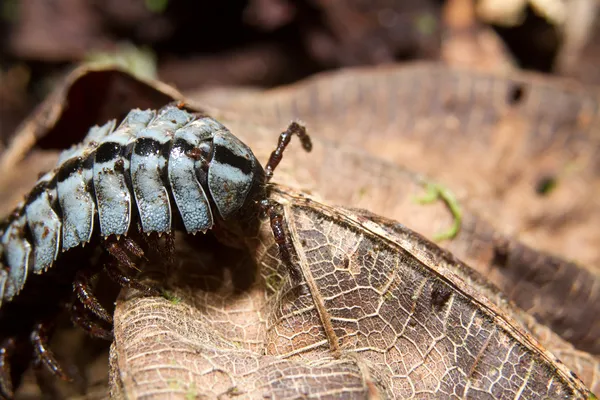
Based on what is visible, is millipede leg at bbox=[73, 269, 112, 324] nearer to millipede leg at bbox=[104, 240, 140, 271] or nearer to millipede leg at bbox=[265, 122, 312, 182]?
millipede leg at bbox=[104, 240, 140, 271]

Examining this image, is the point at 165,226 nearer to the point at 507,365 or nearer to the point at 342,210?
the point at 342,210

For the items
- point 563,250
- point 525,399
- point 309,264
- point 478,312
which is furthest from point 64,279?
point 563,250

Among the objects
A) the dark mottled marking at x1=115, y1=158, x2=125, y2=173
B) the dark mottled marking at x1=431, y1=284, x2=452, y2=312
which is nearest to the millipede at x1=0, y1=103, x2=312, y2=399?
the dark mottled marking at x1=115, y1=158, x2=125, y2=173

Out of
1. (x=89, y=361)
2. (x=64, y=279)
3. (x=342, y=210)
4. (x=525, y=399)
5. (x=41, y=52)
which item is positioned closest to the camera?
(x=525, y=399)

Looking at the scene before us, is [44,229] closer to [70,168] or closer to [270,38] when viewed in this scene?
[70,168]

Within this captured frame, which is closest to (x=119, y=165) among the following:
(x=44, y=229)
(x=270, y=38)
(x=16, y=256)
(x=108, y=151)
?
(x=108, y=151)
